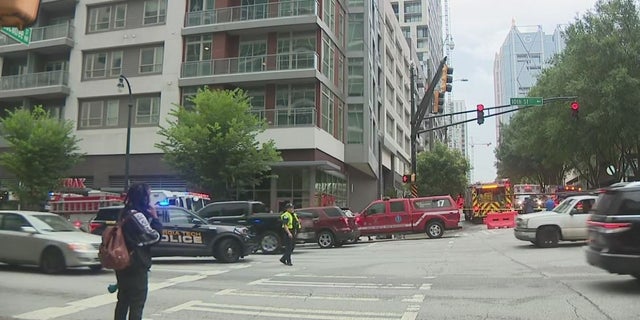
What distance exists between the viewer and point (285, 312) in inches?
324

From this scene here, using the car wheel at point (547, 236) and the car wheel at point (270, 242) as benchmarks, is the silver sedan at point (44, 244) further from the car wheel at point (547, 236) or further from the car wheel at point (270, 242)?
the car wheel at point (547, 236)

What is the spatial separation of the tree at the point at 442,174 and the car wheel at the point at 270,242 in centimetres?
2724

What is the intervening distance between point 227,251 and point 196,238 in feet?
3.04

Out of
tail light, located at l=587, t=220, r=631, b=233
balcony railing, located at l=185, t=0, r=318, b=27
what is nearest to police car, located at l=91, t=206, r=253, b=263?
tail light, located at l=587, t=220, r=631, b=233

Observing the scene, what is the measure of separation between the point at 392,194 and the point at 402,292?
88.9 feet

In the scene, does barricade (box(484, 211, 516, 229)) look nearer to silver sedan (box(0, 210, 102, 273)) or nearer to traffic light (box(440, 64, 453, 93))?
traffic light (box(440, 64, 453, 93))

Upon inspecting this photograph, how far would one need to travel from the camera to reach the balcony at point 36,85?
37.4 meters

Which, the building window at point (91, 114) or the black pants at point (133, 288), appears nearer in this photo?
the black pants at point (133, 288)

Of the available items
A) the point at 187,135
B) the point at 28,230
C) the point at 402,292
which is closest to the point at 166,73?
the point at 187,135

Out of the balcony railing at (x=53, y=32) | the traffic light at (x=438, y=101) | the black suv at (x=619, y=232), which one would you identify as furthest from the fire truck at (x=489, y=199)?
the balcony railing at (x=53, y=32)

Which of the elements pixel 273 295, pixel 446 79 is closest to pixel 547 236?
pixel 446 79

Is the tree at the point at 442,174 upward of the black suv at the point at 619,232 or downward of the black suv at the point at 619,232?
upward

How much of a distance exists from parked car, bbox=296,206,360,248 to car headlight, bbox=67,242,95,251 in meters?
9.85

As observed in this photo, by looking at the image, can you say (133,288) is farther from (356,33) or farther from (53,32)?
(53,32)
